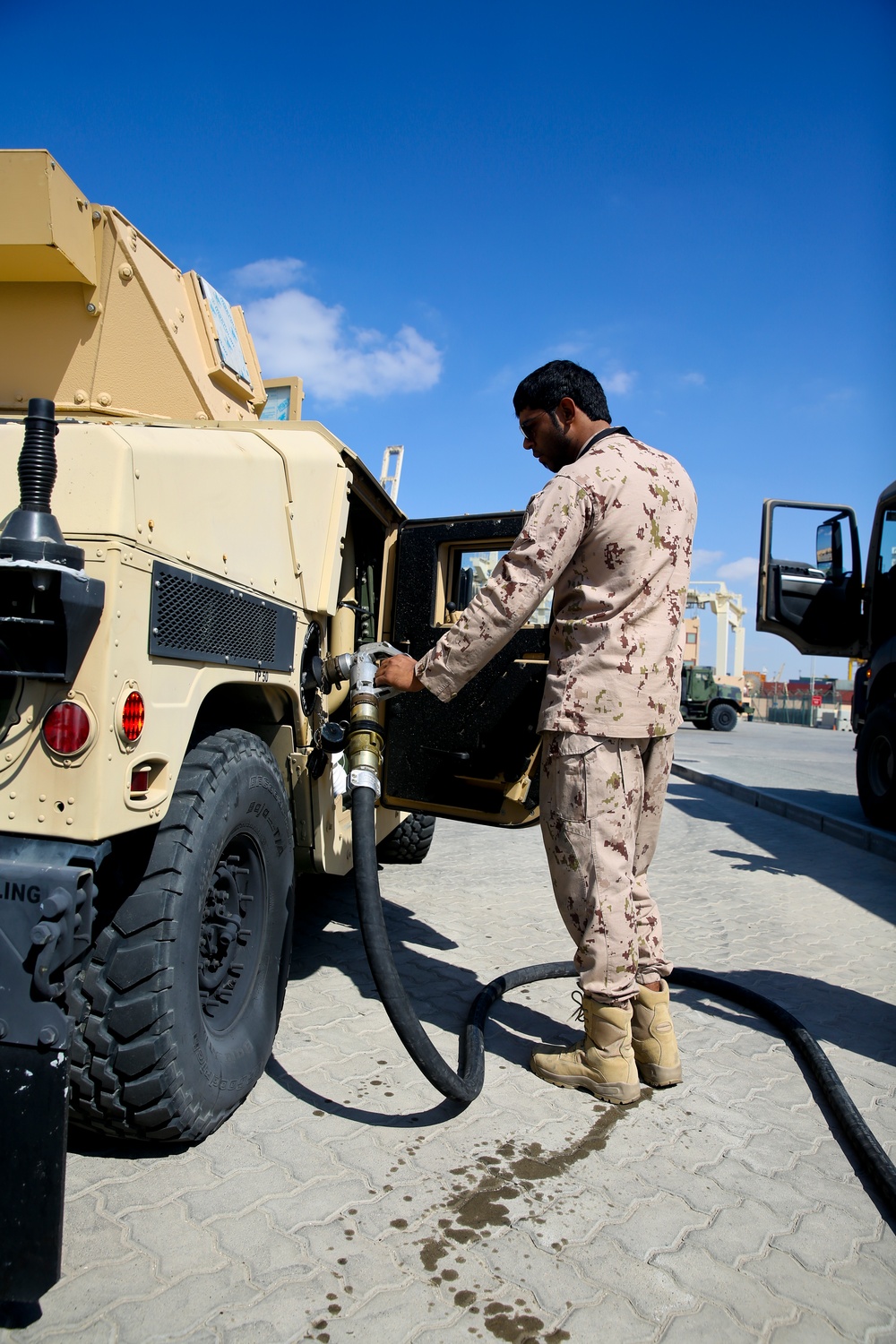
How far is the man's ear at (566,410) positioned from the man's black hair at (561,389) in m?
0.01

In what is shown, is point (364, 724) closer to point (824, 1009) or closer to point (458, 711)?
point (458, 711)

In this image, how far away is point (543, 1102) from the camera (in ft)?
8.60

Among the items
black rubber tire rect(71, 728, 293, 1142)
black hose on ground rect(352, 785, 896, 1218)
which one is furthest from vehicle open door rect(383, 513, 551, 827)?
black rubber tire rect(71, 728, 293, 1142)

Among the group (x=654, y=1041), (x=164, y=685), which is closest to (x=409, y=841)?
(x=654, y=1041)

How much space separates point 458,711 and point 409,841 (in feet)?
7.79

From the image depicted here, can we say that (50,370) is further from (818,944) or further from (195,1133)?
(818,944)

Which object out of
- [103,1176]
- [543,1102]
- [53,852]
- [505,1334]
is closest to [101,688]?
[53,852]

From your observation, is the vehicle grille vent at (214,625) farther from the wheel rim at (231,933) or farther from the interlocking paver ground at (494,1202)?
the interlocking paver ground at (494,1202)

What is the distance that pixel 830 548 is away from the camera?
7352 millimetres

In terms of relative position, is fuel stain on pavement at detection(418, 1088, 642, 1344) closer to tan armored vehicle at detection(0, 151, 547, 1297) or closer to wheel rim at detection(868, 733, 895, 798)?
tan armored vehicle at detection(0, 151, 547, 1297)

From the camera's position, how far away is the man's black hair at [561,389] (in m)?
2.85

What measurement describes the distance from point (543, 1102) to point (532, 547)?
1648 millimetres

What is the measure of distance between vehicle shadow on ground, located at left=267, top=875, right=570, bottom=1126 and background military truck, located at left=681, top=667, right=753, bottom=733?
2325 cm

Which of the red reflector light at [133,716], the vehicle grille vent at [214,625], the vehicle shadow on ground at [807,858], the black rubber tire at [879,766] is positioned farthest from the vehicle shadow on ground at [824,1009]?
the black rubber tire at [879,766]
